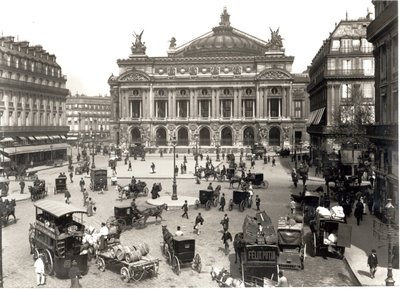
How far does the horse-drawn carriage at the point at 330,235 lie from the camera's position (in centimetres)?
2019

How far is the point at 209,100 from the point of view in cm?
9606

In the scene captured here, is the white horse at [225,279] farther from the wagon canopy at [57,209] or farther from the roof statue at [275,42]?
the roof statue at [275,42]

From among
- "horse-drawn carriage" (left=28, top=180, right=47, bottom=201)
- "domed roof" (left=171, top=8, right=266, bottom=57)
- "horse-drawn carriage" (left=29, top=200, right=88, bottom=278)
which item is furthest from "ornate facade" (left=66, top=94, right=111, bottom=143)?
"horse-drawn carriage" (left=29, top=200, right=88, bottom=278)

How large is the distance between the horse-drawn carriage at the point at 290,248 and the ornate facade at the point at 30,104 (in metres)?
38.1

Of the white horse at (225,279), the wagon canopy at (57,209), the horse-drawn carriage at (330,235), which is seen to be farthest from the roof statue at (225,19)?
the white horse at (225,279)

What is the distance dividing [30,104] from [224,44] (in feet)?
215

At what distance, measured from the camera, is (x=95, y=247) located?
65.2 feet

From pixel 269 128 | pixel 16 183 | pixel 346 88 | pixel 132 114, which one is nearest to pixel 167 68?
pixel 132 114

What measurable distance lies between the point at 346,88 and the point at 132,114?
166ft

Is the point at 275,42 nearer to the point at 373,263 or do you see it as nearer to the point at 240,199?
the point at 240,199

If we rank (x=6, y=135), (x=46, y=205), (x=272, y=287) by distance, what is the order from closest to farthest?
(x=272, y=287)
(x=46, y=205)
(x=6, y=135)

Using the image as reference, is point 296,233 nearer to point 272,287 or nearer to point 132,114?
point 272,287

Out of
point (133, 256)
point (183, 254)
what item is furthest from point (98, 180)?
point (133, 256)

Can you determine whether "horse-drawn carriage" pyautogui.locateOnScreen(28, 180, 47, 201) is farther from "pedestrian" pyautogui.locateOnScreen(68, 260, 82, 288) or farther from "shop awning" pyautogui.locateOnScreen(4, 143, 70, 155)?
"pedestrian" pyautogui.locateOnScreen(68, 260, 82, 288)
